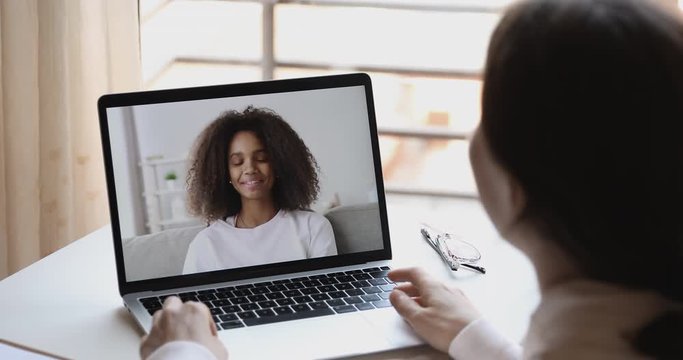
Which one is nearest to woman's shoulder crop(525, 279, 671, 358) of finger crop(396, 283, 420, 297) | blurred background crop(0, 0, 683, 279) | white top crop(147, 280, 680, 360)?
white top crop(147, 280, 680, 360)

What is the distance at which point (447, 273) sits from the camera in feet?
4.49

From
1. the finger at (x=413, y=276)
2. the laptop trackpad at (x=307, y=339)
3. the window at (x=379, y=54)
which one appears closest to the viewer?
the laptop trackpad at (x=307, y=339)

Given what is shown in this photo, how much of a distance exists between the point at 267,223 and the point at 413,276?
217mm

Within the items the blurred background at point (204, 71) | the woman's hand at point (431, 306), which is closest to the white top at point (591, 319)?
the woman's hand at point (431, 306)

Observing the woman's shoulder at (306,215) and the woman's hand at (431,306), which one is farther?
the woman's shoulder at (306,215)

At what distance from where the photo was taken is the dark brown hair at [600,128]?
2.48 feet

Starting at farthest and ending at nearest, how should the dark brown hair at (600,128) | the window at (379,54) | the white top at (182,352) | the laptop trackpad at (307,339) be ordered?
the window at (379,54), the laptop trackpad at (307,339), the white top at (182,352), the dark brown hair at (600,128)

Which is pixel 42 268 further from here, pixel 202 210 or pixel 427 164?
pixel 427 164

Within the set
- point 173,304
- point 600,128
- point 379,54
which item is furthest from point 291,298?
point 379,54

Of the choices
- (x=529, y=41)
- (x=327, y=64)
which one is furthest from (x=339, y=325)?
(x=327, y=64)

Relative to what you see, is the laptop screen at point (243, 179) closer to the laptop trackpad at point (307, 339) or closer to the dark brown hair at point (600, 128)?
the laptop trackpad at point (307, 339)

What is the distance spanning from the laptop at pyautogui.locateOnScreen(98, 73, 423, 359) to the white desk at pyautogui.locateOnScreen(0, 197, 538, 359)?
0.05 metres

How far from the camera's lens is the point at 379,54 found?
280 centimetres

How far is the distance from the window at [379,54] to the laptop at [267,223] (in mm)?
1250
